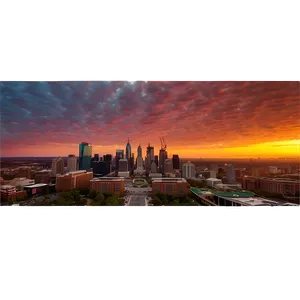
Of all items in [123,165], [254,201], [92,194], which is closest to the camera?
[254,201]

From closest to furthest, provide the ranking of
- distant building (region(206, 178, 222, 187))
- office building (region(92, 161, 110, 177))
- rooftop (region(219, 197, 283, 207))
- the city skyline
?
rooftop (region(219, 197, 283, 207)), the city skyline, distant building (region(206, 178, 222, 187)), office building (region(92, 161, 110, 177))

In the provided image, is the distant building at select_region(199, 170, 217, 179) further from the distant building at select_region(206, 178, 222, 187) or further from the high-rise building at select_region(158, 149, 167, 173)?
the high-rise building at select_region(158, 149, 167, 173)

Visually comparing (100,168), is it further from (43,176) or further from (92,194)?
(43,176)

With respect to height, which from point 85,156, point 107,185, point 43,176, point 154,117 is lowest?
point 107,185

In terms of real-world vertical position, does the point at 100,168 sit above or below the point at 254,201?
above

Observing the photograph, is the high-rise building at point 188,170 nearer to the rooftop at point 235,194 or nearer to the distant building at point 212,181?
the distant building at point 212,181

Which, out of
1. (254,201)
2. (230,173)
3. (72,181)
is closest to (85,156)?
(72,181)

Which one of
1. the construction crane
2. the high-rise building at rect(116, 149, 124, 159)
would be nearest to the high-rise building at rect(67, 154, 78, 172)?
the high-rise building at rect(116, 149, 124, 159)
